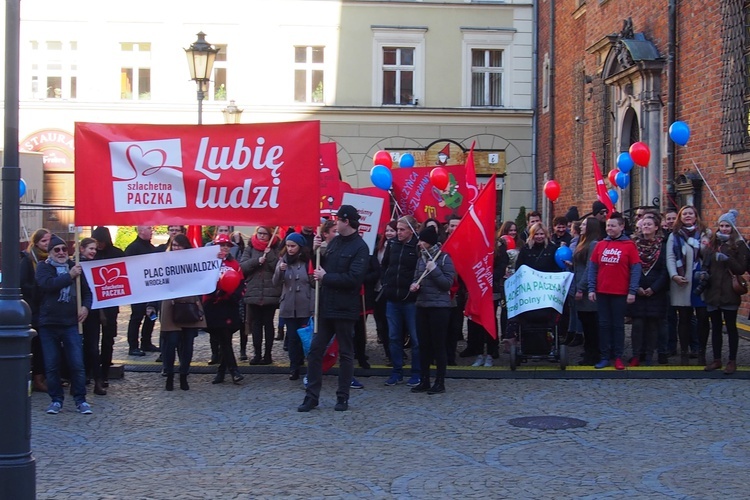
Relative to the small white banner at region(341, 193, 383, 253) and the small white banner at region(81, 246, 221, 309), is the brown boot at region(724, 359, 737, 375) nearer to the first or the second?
the small white banner at region(341, 193, 383, 253)

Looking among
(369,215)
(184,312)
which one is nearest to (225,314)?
(184,312)

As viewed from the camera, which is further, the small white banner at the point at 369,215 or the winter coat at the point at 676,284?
the small white banner at the point at 369,215

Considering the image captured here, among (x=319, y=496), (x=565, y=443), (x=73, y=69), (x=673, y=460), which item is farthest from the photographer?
(x=73, y=69)

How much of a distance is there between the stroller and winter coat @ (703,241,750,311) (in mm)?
1750

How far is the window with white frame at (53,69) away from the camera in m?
30.1

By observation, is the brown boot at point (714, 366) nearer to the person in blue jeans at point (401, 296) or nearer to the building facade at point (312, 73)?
the person in blue jeans at point (401, 296)

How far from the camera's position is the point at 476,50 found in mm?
31578

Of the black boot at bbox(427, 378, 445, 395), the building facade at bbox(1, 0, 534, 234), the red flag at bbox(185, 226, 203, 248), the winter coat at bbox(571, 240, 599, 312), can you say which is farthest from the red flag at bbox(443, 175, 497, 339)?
the building facade at bbox(1, 0, 534, 234)

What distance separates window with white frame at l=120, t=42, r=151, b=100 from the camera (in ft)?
99.6

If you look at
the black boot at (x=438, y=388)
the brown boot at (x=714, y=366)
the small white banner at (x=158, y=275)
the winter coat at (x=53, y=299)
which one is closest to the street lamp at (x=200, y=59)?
the small white banner at (x=158, y=275)

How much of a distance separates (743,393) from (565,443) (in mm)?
3010

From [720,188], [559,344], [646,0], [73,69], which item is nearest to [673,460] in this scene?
[559,344]

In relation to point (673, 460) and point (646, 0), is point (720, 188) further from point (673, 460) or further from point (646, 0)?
point (673, 460)

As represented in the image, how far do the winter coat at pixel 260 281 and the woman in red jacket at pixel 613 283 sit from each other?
3806 mm
